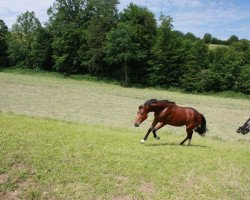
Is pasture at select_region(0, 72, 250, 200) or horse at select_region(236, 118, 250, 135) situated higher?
horse at select_region(236, 118, 250, 135)

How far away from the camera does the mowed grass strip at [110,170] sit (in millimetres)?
11250

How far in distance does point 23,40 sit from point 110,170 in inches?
3217

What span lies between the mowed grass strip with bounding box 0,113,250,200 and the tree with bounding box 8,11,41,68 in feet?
224

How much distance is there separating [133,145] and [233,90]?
49.3m

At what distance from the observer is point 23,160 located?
1258 cm

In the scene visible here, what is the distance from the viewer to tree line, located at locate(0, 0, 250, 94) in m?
61.9

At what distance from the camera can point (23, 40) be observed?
88.3 m

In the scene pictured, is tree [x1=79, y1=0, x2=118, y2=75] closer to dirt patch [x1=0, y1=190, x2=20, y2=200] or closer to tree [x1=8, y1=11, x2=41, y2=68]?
tree [x1=8, y1=11, x2=41, y2=68]

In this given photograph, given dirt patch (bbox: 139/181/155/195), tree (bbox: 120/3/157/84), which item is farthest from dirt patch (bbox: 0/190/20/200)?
tree (bbox: 120/3/157/84)

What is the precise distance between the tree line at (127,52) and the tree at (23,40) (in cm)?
22

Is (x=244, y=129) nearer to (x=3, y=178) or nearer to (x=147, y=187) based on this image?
(x=147, y=187)

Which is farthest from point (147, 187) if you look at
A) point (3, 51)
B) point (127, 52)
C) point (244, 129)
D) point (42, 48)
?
point (3, 51)

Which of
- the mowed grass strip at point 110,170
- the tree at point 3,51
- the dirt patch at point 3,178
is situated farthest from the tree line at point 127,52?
the dirt patch at point 3,178

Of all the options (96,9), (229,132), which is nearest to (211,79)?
(96,9)
